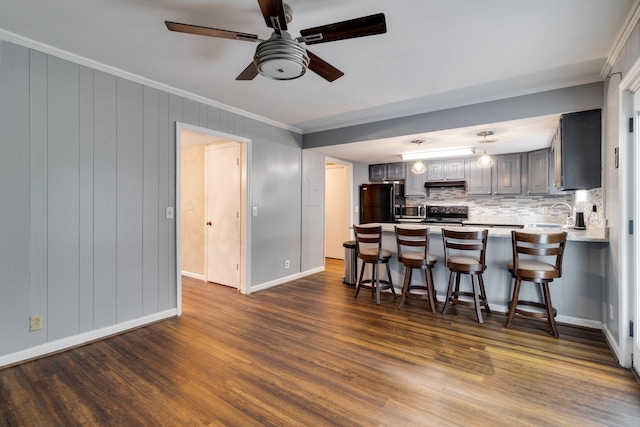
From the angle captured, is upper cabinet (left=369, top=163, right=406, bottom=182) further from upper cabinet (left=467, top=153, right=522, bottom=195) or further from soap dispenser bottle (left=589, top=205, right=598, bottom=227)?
soap dispenser bottle (left=589, top=205, right=598, bottom=227)

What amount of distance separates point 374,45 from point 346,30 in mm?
774

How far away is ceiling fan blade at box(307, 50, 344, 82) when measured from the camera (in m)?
2.03

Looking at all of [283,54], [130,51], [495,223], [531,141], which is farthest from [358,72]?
[495,223]

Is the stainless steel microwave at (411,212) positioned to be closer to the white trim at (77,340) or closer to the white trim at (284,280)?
the white trim at (284,280)

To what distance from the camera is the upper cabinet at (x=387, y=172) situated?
637 cm

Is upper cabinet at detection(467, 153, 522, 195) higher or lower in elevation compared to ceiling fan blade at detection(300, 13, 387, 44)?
lower

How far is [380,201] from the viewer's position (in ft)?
21.0

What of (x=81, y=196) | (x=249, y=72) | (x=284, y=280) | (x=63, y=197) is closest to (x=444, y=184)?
(x=284, y=280)

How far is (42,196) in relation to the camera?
94.7 inches

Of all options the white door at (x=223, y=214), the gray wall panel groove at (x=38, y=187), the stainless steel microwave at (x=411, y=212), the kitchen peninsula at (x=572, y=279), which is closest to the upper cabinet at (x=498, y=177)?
the stainless steel microwave at (x=411, y=212)

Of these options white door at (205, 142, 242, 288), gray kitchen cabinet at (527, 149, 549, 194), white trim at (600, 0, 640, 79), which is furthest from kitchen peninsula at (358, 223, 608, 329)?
white door at (205, 142, 242, 288)

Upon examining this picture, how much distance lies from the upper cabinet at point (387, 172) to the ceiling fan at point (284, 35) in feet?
15.5

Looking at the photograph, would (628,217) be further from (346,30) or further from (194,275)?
(194,275)

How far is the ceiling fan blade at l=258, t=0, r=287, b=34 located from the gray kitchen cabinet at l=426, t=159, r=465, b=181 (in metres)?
4.99
